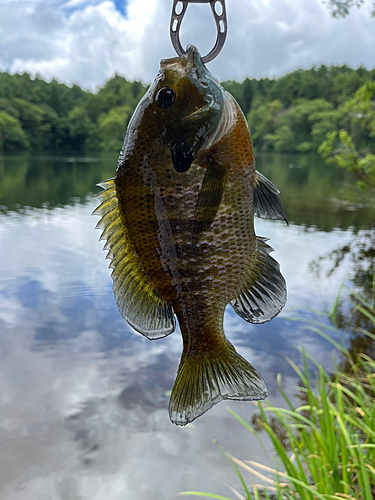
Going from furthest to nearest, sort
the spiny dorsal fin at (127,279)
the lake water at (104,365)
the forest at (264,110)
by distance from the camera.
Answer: the forest at (264,110) → the lake water at (104,365) → the spiny dorsal fin at (127,279)

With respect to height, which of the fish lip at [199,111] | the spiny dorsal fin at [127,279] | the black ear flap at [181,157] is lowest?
the spiny dorsal fin at [127,279]

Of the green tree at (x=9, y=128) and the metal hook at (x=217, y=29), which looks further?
the green tree at (x=9, y=128)

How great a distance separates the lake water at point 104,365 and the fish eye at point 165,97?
413 inches

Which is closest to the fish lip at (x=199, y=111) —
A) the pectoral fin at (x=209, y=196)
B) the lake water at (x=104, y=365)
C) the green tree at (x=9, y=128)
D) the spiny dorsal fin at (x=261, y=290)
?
the pectoral fin at (x=209, y=196)

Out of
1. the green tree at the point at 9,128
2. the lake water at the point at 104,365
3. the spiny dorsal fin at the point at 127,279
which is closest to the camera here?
the spiny dorsal fin at the point at 127,279

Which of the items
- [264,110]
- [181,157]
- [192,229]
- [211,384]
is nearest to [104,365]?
[264,110]

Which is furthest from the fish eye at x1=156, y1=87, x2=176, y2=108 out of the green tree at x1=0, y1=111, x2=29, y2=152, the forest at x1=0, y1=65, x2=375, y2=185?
the green tree at x1=0, y1=111, x2=29, y2=152

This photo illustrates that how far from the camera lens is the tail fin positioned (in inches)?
51.0

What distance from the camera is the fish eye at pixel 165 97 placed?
128 centimetres

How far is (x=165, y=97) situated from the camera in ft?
4.22

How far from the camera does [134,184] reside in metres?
1.28

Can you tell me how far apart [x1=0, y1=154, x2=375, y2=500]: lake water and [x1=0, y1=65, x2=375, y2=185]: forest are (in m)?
5.56

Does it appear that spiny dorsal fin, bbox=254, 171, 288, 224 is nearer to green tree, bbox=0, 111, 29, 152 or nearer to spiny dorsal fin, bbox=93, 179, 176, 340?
spiny dorsal fin, bbox=93, 179, 176, 340

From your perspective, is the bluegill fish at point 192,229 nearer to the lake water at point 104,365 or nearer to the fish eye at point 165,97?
the fish eye at point 165,97
